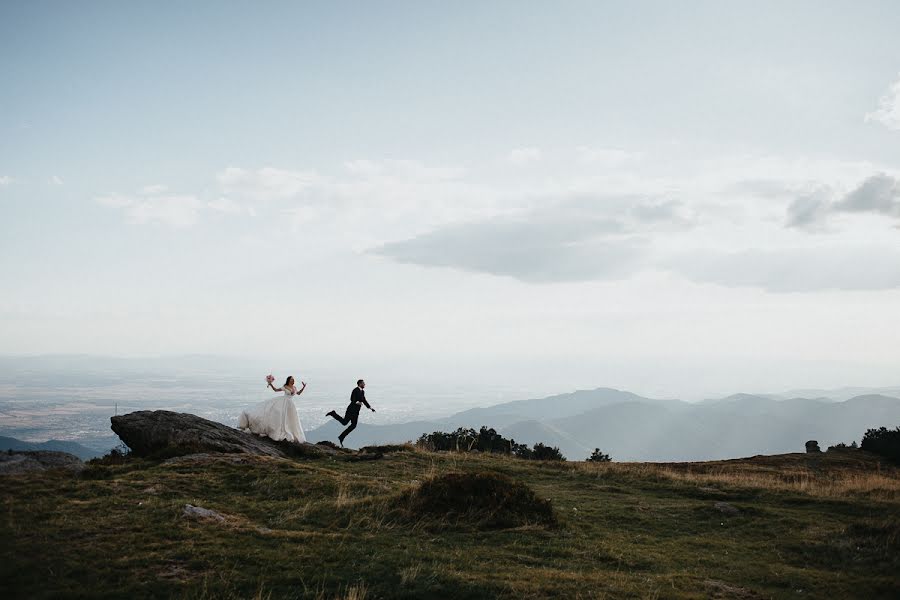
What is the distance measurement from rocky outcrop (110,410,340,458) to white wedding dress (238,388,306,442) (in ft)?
4.33

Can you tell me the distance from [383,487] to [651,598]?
9.62 metres

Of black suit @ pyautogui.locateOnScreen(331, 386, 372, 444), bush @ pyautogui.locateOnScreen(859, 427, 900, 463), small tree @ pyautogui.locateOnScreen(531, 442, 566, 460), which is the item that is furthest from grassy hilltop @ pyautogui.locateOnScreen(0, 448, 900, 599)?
bush @ pyautogui.locateOnScreen(859, 427, 900, 463)

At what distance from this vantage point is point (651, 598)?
8.48 metres

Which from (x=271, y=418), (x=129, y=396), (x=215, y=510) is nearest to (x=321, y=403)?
(x=129, y=396)

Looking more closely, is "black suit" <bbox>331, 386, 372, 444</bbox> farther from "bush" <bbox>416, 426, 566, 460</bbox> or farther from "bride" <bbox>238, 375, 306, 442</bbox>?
"bush" <bbox>416, 426, 566, 460</bbox>

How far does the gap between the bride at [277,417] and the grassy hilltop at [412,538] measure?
18.0 ft

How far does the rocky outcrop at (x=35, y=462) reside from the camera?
16266 millimetres

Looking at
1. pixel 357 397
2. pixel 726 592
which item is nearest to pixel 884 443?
pixel 357 397

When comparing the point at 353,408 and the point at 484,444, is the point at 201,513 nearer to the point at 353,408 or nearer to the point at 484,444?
the point at 353,408

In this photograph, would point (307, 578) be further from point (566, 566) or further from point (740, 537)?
point (740, 537)

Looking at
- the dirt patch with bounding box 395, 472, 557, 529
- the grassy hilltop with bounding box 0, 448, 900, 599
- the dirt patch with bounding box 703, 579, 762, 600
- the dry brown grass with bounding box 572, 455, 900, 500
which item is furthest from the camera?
the dry brown grass with bounding box 572, 455, 900, 500

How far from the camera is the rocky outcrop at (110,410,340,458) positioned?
20.2 m

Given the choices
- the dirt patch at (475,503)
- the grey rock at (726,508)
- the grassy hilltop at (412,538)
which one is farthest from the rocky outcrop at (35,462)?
the grey rock at (726,508)

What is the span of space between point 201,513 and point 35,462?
9.03 m
